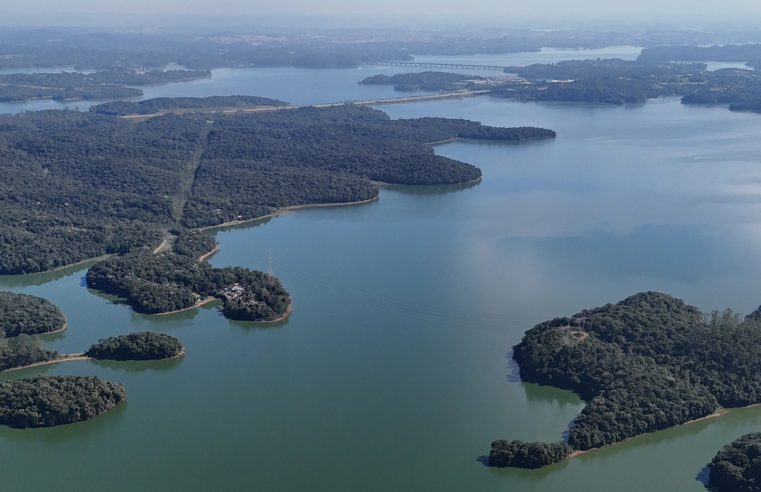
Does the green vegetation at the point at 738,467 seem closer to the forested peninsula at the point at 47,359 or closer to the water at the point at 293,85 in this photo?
the forested peninsula at the point at 47,359

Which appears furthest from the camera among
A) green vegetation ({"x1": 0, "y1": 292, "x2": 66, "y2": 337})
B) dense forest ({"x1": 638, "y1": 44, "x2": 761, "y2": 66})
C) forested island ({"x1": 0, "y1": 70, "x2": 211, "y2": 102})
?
dense forest ({"x1": 638, "y1": 44, "x2": 761, "y2": 66})

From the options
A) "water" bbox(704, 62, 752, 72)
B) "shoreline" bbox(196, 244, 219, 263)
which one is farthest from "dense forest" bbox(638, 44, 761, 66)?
"shoreline" bbox(196, 244, 219, 263)

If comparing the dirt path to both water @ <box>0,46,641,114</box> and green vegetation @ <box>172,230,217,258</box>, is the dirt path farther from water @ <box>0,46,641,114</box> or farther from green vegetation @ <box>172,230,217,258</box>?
water @ <box>0,46,641,114</box>

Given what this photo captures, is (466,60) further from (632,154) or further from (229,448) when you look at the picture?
(229,448)

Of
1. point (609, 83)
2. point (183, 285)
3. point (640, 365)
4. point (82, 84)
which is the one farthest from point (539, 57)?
point (640, 365)

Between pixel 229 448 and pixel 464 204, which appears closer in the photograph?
pixel 229 448

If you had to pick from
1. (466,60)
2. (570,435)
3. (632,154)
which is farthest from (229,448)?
(466,60)

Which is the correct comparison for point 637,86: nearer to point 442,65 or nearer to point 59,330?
point 442,65

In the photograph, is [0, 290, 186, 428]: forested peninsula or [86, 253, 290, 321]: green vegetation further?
[86, 253, 290, 321]: green vegetation
